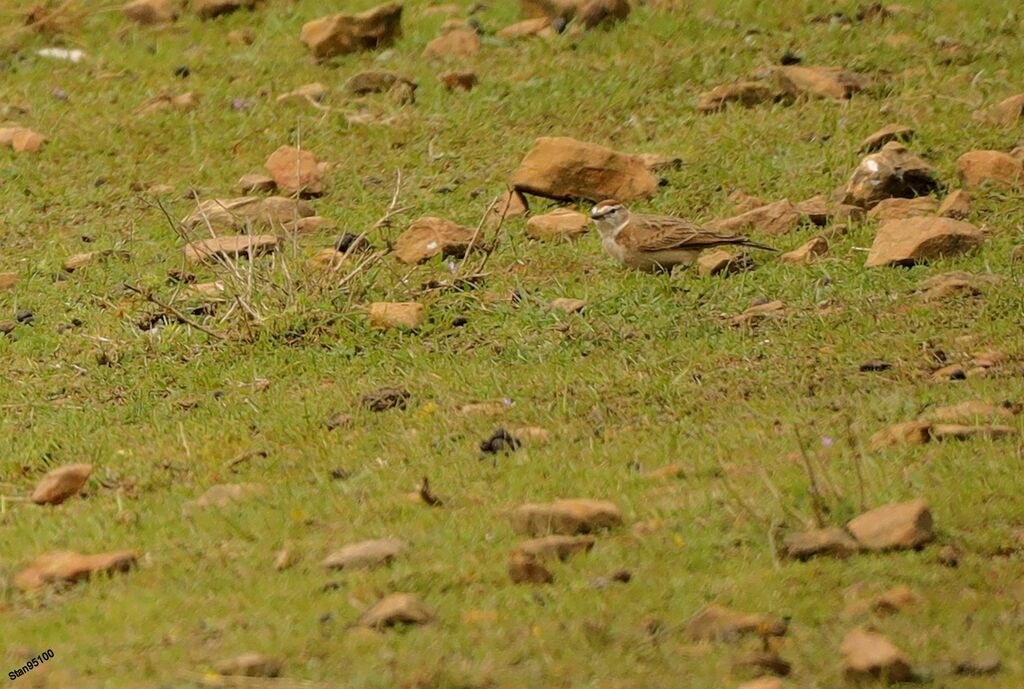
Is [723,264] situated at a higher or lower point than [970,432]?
lower

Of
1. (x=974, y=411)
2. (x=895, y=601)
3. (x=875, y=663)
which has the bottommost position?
(x=974, y=411)

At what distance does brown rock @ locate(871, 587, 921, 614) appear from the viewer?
3951 millimetres

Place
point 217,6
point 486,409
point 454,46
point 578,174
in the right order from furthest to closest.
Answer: point 217,6
point 454,46
point 578,174
point 486,409

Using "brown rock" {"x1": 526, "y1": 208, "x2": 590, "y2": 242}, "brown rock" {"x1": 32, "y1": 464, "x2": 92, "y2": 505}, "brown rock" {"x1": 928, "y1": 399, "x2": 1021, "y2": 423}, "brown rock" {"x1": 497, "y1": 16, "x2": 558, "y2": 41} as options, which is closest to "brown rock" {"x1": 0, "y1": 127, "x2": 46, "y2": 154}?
"brown rock" {"x1": 497, "y1": 16, "x2": 558, "y2": 41}

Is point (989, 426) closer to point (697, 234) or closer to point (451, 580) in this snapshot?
point (451, 580)

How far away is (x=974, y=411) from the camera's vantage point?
17.7 ft

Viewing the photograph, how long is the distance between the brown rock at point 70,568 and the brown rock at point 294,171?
4.40 meters

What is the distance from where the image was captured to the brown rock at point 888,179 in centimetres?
782

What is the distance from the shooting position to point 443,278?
7.31 m

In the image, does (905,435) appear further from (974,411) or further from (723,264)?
(723,264)

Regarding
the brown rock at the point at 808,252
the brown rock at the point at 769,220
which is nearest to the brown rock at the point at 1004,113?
the brown rock at the point at 769,220

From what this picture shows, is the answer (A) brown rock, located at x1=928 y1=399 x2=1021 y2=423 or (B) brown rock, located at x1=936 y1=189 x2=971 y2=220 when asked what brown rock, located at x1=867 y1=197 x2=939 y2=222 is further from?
(A) brown rock, located at x1=928 y1=399 x2=1021 y2=423

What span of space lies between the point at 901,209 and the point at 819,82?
182cm

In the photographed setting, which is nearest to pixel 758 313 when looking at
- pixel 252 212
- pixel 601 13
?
pixel 252 212
